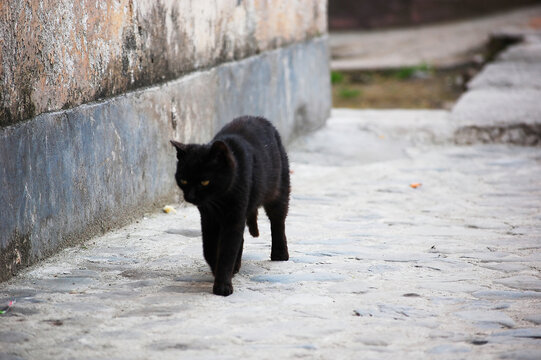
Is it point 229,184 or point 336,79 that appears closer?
point 229,184

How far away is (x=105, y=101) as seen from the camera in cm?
443

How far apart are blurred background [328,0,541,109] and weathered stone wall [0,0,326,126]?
468 cm

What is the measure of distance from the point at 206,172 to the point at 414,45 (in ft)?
38.8

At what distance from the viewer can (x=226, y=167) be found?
3449 millimetres

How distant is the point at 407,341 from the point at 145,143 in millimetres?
2456

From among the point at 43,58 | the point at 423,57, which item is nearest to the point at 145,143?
the point at 43,58

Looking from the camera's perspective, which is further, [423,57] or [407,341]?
[423,57]

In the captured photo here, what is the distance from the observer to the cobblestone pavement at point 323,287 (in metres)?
2.91

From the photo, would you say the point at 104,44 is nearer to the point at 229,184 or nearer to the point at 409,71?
the point at 229,184

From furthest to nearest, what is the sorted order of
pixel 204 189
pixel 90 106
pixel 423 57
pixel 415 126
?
pixel 423 57 → pixel 415 126 → pixel 90 106 → pixel 204 189

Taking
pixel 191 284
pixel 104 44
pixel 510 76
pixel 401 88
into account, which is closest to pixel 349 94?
pixel 401 88

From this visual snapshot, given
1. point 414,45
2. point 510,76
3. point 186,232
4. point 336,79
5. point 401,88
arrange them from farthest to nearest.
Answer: point 414,45 → point 336,79 → point 401,88 → point 510,76 → point 186,232

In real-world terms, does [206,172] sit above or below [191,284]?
above

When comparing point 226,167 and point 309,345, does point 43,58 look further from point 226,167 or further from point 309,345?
point 309,345
